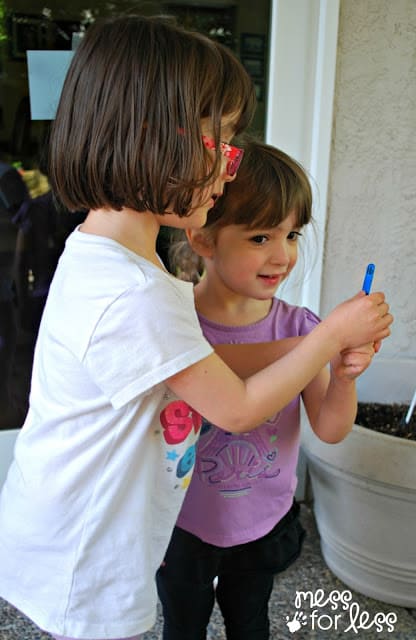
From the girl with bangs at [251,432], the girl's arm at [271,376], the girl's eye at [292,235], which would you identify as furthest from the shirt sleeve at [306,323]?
the girl's arm at [271,376]

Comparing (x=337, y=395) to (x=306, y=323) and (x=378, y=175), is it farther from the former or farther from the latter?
(x=378, y=175)

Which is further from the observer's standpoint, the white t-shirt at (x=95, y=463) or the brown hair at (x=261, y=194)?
the brown hair at (x=261, y=194)

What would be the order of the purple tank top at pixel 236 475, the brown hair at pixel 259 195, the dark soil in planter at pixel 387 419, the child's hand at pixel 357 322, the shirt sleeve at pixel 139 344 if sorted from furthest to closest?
the dark soil in planter at pixel 387 419 < the purple tank top at pixel 236 475 < the brown hair at pixel 259 195 < the child's hand at pixel 357 322 < the shirt sleeve at pixel 139 344

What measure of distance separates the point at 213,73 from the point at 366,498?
1.39 m

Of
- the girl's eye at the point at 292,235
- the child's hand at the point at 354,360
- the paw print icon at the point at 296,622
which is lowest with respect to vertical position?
the paw print icon at the point at 296,622

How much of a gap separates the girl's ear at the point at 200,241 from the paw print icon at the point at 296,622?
4.09 ft

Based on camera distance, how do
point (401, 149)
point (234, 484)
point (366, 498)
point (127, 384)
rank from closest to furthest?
point (127, 384) < point (234, 484) < point (366, 498) < point (401, 149)

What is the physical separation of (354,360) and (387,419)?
1.18 metres

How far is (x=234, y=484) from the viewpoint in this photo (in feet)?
4.65

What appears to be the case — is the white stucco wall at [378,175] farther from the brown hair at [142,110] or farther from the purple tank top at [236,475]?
the brown hair at [142,110]

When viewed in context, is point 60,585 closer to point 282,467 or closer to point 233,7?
point 282,467

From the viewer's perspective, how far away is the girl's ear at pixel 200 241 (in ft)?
4.48

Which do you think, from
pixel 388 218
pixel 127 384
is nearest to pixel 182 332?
pixel 127 384

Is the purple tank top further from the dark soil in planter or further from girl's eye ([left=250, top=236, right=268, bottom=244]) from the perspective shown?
the dark soil in planter
